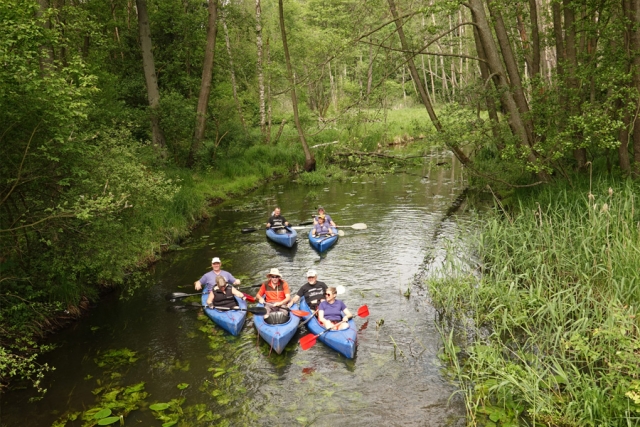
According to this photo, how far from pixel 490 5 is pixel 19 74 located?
927 centimetres

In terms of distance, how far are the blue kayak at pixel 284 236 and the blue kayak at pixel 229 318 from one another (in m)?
4.23

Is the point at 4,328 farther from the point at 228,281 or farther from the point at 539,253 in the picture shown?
the point at 539,253

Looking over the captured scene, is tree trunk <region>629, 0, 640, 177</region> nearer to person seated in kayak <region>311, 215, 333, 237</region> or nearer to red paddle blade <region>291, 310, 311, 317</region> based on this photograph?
red paddle blade <region>291, 310, 311, 317</region>

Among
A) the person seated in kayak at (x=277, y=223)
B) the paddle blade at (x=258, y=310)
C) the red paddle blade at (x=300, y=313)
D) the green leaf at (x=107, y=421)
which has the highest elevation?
the person seated in kayak at (x=277, y=223)

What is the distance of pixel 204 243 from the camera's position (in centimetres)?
1386

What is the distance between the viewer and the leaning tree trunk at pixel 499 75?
1013 cm

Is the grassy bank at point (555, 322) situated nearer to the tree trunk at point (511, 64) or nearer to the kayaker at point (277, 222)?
the tree trunk at point (511, 64)

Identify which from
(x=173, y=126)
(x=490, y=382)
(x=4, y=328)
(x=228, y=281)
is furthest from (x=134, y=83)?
(x=490, y=382)

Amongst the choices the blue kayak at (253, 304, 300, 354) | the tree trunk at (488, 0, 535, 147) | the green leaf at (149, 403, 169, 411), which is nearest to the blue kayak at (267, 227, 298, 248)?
the blue kayak at (253, 304, 300, 354)

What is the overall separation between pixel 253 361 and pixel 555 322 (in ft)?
14.8

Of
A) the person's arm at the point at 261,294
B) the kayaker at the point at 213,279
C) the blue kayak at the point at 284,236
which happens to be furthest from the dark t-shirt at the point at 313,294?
the blue kayak at the point at 284,236

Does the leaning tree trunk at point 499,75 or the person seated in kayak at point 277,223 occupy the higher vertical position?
the leaning tree trunk at point 499,75

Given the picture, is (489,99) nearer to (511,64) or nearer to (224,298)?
(511,64)

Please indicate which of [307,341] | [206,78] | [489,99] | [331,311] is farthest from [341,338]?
[206,78]
